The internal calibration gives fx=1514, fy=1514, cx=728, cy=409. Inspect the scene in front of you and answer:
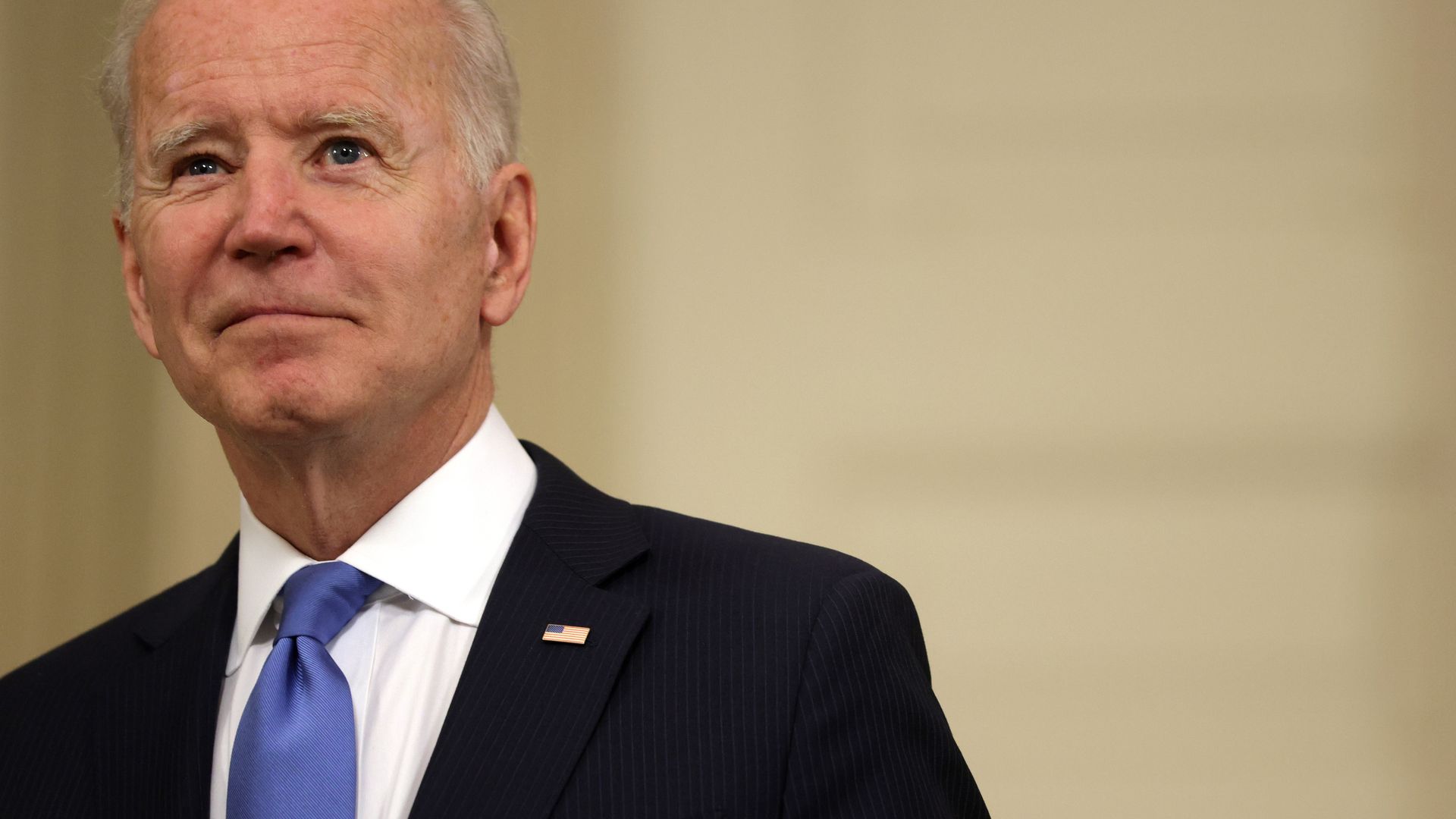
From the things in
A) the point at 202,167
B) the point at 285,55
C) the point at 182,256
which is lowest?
the point at 182,256

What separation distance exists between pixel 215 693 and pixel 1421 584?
2314 millimetres

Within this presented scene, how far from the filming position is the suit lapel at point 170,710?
162 centimetres

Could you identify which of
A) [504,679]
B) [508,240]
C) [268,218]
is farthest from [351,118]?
[504,679]

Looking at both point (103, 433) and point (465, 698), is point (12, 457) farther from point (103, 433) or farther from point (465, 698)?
point (465, 698)

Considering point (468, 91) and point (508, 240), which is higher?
point (468, 91)

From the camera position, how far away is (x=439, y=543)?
65.4 inches

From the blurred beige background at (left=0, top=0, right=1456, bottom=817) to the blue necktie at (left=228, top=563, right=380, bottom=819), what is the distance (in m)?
1.48

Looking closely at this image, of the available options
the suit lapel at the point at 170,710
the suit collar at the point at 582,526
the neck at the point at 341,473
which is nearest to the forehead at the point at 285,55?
the neck at the point at 341,473

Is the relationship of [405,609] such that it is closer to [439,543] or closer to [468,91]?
[439,543]

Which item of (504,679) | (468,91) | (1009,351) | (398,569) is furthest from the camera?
(1009,351)

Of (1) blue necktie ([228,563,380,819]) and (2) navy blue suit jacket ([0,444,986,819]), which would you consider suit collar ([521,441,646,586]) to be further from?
(1) blue necktie ([228,563,380,819])

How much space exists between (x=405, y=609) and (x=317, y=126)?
1.73 feet

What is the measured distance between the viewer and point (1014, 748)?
2957 mm

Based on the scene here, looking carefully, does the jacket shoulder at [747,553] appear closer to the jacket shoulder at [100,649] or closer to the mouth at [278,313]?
the mouth at [278,313]
